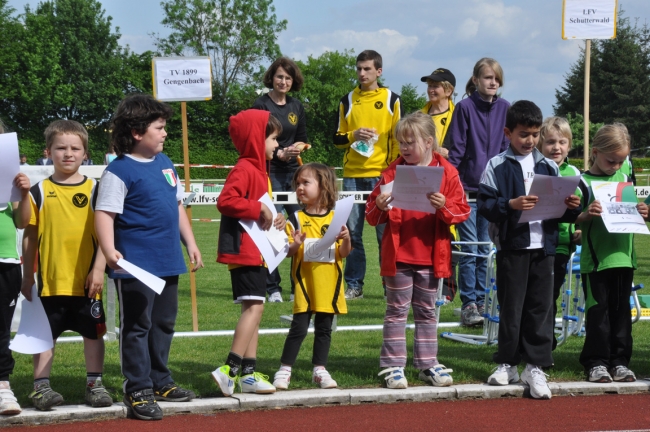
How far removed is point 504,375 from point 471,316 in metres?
2.51

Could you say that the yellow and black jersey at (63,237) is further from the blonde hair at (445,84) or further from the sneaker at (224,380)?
the blonde hair at (445,84)

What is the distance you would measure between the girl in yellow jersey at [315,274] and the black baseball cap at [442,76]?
3.63 metres

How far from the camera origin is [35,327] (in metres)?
5.58

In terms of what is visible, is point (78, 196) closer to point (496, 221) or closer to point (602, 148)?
point (496, 221)

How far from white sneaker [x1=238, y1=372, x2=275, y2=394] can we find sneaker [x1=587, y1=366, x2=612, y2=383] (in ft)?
7.44

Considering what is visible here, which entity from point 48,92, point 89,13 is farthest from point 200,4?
point 48,92

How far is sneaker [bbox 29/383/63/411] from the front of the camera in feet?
17.7

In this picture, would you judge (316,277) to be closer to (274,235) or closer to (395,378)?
Answer: (274,235)

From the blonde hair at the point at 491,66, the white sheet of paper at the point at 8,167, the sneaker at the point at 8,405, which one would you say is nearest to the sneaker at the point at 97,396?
the sneaker at the point at 8,405

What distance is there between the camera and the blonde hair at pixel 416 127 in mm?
6160

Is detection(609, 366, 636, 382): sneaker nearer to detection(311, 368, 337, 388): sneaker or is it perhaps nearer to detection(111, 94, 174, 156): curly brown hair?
detection(311, 368, 337, 388): sneaker

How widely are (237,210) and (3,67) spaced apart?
6152 centimetres

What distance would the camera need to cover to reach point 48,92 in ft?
208

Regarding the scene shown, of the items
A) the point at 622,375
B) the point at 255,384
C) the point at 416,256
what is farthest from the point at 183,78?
the point at 622,375
